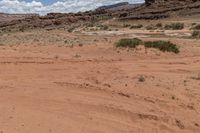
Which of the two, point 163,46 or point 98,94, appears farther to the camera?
point 163,46

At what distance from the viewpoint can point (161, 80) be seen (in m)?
13.3

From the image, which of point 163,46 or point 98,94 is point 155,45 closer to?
point 163,46

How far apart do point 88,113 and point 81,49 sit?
446 inches

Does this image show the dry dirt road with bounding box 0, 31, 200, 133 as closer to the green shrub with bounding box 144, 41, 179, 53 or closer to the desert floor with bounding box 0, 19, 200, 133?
the desert floor with bounding box 0, 19, 200, 133

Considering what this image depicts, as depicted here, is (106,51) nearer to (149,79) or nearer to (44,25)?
(149,79)

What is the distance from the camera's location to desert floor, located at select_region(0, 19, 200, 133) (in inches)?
356

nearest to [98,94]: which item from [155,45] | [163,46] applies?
[163,46]

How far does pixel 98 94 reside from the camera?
11.2 m

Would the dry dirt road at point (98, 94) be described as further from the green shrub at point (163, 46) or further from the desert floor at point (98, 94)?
the green shrub at point (163, 46)

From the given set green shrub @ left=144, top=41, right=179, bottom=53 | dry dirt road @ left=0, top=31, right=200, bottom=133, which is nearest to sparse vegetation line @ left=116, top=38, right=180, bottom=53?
green shrub @ left=144, top=41, right=179, bottom=53

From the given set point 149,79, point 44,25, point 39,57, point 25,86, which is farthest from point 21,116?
point 44,25

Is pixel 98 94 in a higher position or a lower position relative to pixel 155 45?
higher

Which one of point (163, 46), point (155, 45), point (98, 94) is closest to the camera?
point (98, 94)

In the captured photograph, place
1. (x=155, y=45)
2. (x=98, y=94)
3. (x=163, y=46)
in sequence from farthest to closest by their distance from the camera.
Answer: (x=155, y=45) → (x=163, y=46) → (x=98, y=94)
